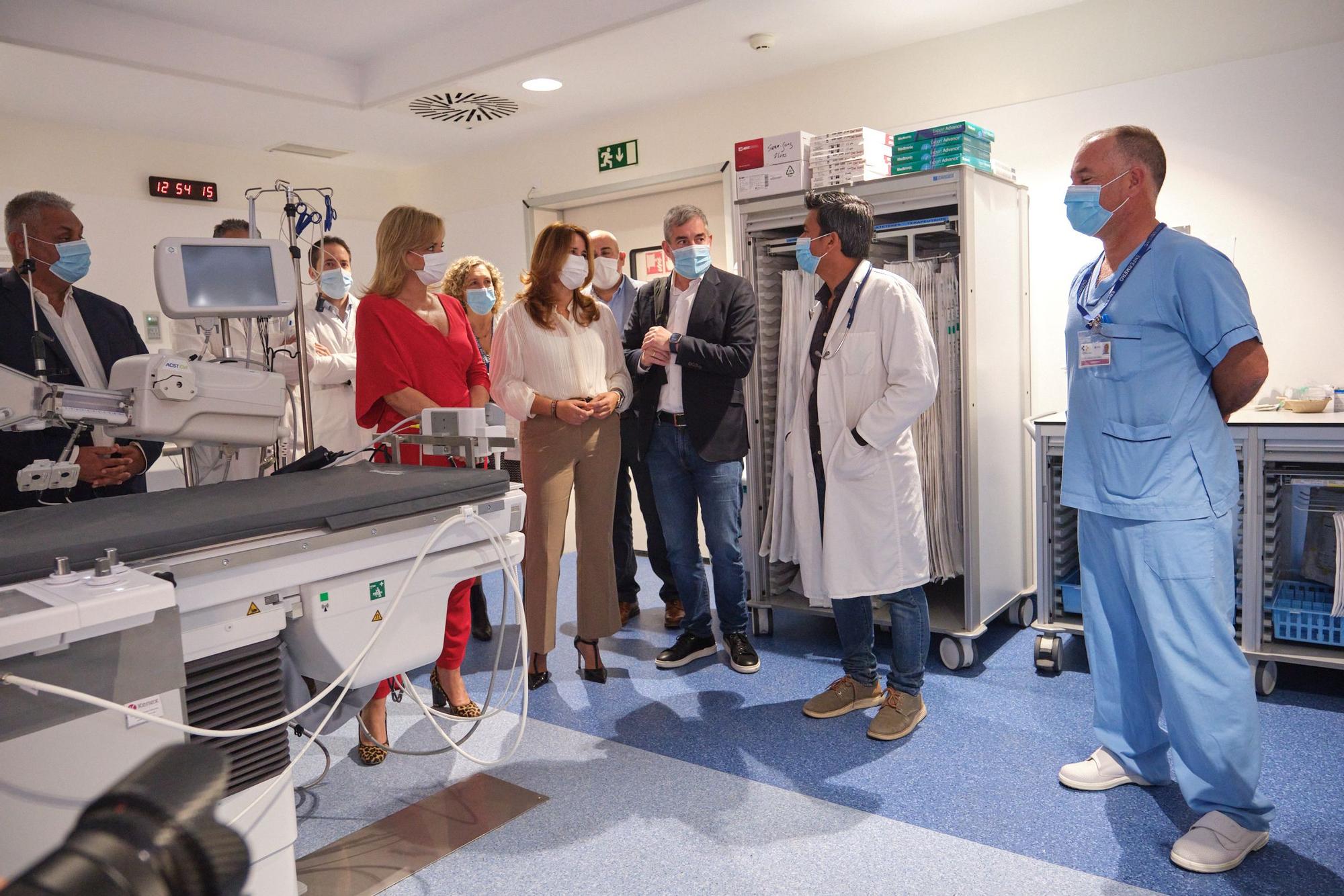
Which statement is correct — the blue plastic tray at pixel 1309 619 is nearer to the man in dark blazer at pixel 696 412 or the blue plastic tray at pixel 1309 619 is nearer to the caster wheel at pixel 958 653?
the caster wheel at pixel 958 653

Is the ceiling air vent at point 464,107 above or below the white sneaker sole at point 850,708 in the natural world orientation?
above

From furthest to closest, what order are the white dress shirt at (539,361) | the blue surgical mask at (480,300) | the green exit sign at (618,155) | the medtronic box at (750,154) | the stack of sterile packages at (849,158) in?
the green exit sign at (618,155)
the blue surgical mask at (480,300)
the medtronic box at (750,154)
the stack of sterile packages at (849,158)
the white dress shirt at (539,361)

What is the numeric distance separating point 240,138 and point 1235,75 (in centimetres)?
527

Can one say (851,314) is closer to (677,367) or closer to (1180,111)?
(677,367)

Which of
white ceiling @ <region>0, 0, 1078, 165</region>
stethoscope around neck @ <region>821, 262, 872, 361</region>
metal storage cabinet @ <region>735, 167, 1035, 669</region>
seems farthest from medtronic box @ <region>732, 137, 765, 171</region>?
stethoscope around neck @ <region>821, 262, 872, 361</region>

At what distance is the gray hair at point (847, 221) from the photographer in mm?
2898

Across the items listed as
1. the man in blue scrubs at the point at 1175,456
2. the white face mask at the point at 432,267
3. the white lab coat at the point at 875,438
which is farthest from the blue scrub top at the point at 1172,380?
the white face mask at the point at 432,267

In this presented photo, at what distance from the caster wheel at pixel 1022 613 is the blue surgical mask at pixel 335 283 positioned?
302cm

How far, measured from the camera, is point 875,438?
2.77 metres

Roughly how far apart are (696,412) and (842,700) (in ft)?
3.63

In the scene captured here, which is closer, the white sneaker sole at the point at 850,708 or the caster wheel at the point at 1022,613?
the white sneaker sole at the point at 850,708

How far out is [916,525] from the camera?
113 inches

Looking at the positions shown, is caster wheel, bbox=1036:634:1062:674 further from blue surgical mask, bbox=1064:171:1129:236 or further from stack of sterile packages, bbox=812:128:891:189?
Answer: stack of sterile packages, bbox=812:128:891:189

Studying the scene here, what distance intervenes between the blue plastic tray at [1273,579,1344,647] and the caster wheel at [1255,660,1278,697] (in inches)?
4.1
